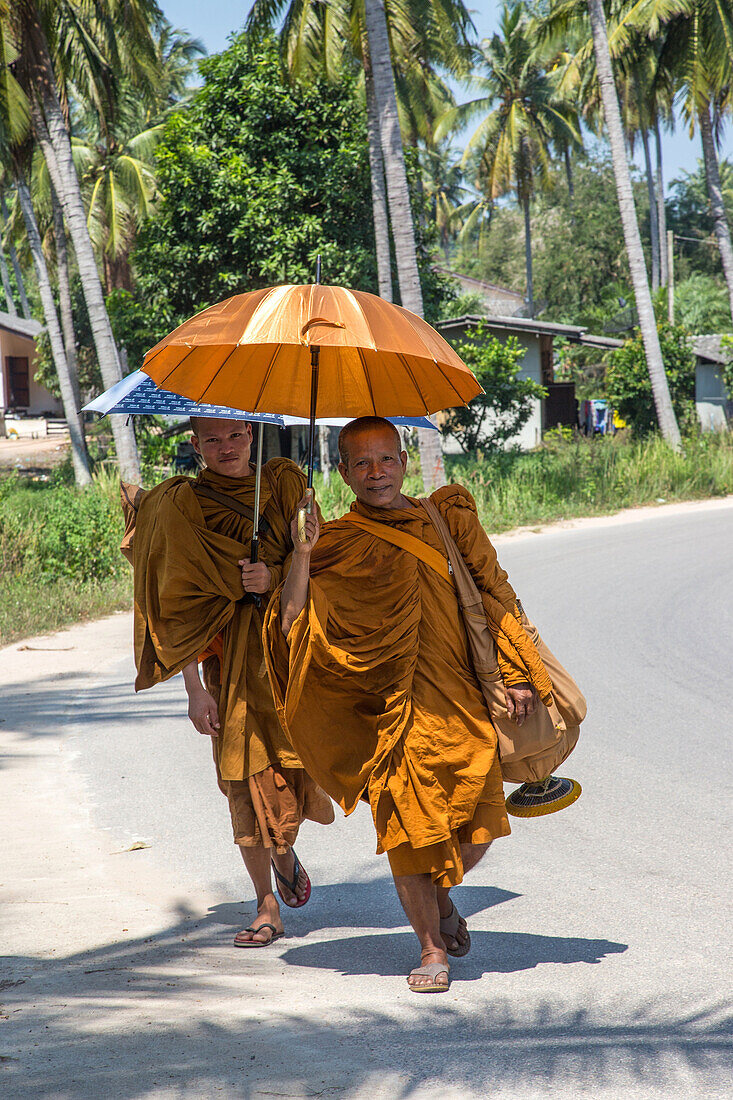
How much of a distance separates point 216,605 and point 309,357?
95 cm

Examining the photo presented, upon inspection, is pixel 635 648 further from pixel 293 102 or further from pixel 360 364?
pixel 293 102

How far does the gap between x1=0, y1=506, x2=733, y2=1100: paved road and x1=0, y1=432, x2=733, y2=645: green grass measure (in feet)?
15.3

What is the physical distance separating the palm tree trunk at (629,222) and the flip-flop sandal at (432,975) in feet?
67.8

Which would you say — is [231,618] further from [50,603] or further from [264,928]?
[50,603]

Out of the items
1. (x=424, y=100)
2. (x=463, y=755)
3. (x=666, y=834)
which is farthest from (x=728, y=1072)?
(x=424, y=100)

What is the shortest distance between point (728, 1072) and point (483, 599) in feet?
4.97

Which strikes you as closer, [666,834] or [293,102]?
[666,834]

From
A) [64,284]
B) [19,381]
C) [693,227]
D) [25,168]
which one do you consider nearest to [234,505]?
[25,168]

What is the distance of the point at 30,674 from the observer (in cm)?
870

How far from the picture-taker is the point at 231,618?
3805 millimetres

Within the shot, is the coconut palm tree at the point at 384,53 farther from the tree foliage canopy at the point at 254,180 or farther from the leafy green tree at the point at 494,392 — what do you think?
the leafy green tree at the point at 494,392

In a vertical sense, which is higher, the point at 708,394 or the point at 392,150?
→ the point at 392,150

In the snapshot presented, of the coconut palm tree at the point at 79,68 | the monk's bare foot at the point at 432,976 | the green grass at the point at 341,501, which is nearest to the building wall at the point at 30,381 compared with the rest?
the green grass at the point at 341,501

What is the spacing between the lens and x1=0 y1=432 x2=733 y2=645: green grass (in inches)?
462
